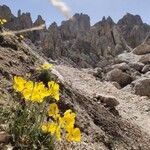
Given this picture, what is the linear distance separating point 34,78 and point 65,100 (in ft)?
3.40

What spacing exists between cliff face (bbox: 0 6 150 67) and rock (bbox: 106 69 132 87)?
86.6 ft

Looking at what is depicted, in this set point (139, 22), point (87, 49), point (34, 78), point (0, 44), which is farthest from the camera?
point (139, 22)

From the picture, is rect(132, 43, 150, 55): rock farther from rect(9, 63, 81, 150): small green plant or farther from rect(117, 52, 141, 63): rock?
rect(9, 63, 81, 150): small green plant

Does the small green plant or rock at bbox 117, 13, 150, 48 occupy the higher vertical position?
rock at bbox 117, 13, 150, 48

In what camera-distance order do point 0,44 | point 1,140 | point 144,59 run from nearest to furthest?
point 1,140 → point 0,44 → point 144,59

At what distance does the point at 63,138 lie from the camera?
8883 millimetres

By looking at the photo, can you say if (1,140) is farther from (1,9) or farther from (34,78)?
(1,9)

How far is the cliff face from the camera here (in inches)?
2918

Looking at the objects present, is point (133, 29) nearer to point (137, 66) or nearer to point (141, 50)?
point (141, 50)

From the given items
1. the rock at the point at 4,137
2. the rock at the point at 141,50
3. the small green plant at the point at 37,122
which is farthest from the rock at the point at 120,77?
the rock at the point at 4,137

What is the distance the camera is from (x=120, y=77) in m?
36.9

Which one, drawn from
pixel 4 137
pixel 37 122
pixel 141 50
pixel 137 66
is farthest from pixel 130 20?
pixel 4 137

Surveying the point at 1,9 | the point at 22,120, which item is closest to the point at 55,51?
the point at 1,9

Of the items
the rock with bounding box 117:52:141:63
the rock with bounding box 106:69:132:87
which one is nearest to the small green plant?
the rock with bounding box 106:69:132:87
